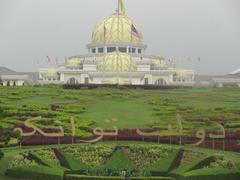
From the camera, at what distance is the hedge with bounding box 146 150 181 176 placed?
575 inches

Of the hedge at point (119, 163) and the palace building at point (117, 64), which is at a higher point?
the palace building at point (117, 64)

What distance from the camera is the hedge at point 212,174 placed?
13.3 m

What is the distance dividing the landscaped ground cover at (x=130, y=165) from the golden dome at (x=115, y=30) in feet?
119

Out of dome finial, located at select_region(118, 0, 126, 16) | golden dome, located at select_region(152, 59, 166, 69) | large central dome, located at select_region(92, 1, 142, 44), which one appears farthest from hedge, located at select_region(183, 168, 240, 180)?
dome finial, located at select_region(118, 0, 126, 16)

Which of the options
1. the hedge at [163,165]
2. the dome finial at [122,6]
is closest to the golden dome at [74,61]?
the dome finial at [122,6]

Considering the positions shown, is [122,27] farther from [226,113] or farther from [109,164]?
[109,164]

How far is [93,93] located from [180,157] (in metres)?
16.4

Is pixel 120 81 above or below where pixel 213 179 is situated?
above

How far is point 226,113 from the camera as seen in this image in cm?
2436

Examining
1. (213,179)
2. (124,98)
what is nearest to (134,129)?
(213,179)

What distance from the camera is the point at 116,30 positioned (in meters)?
53.4

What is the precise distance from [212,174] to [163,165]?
2.03m

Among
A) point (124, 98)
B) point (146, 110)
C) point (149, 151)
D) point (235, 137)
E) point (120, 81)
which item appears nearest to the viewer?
point (149, 151)

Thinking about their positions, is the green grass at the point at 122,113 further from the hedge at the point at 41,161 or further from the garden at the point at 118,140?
the hedge at the point at 41,161
